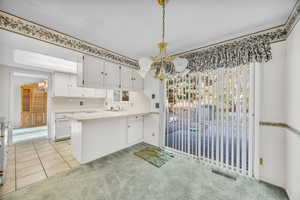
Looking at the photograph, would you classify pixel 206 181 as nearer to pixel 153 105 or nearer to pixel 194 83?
pixel 194 83

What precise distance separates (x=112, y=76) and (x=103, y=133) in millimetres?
1379

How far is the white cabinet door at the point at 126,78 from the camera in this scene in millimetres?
3094

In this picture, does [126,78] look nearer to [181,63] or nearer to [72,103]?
[181,63]

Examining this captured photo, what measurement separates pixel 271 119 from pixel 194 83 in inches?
53.9

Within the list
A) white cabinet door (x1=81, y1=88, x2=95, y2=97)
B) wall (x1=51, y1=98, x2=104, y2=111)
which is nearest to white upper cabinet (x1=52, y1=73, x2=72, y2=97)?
wall (x1=51, y1=98, x2=104, y2=111)

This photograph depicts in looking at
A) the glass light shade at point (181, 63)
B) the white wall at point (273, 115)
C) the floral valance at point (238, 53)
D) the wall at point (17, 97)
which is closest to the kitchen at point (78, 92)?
the floral valance at point (238, 53)

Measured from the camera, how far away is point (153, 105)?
11.1 feet

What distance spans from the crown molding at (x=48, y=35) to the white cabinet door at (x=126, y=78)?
1.41 feet

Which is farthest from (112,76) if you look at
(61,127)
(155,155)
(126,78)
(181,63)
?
(61,127)

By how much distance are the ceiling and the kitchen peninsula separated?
1.60m

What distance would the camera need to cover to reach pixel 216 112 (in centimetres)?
229

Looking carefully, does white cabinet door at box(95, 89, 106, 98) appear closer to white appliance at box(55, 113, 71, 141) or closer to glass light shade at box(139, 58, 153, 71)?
white appliance at box(55, 113, 71, 141)

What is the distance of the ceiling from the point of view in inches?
55.7

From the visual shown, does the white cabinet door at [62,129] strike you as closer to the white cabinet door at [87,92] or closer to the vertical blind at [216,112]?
the white cabinet door at [87,92]
